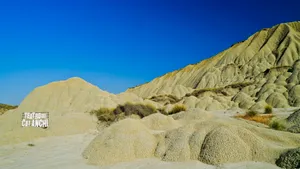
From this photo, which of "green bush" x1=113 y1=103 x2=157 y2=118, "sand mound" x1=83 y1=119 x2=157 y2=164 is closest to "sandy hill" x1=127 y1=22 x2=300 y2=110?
"green bush" x1=113 y1=103 x2=157 y2=118

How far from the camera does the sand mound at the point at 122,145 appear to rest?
390 inches

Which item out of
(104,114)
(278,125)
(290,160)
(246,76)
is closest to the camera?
(290,160)

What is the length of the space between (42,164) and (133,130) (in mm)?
3102

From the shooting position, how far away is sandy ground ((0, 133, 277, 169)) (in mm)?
8836

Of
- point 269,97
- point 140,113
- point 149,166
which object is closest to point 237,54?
point 269,97

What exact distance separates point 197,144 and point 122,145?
240cm

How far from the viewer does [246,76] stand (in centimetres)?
6638

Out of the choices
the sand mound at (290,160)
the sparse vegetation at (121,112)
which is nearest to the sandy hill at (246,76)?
the sparse vegetation at (121,112)

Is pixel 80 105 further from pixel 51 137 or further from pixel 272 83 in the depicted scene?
pixel 272 83

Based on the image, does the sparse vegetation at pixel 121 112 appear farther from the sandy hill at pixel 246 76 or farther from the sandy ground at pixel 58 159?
the sandy hill at pixel 246 76

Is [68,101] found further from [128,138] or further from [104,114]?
[128,138]

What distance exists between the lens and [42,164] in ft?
32.8

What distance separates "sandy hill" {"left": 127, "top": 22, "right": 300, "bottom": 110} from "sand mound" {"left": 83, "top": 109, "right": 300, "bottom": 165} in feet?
90.2

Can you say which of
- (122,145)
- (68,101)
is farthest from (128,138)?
(68,101)
